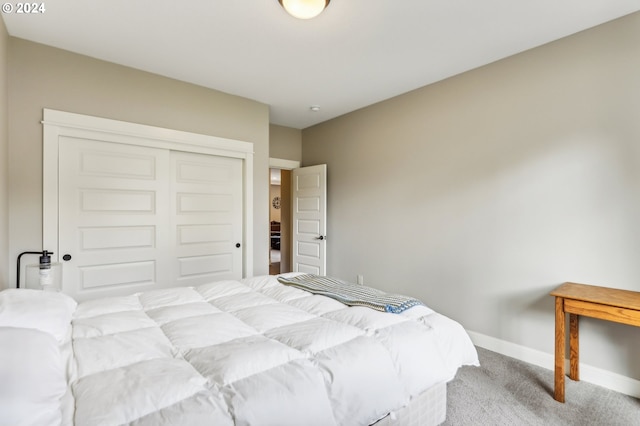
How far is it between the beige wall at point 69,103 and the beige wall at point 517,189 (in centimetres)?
202

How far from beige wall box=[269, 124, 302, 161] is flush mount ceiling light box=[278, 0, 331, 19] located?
9.26 feet

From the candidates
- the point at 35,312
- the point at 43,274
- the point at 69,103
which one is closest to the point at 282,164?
the point at 69,103

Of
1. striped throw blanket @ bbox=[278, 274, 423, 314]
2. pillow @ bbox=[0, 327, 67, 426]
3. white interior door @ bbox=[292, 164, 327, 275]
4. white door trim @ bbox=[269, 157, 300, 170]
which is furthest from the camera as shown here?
white door trim @ bbox=[269, 157, 300, 170]

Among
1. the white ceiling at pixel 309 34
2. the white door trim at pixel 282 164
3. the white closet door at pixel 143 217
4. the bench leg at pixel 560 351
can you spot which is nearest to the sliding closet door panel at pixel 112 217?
the white closet door at pixel 143 217

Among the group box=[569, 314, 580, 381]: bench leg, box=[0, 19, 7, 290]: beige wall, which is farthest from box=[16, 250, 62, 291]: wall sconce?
box=[569, 314, 580, 381]: bench leg

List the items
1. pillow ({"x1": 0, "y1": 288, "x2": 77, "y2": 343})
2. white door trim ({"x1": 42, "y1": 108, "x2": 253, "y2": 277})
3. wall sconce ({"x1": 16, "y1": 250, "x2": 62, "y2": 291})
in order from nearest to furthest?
pillow ({"x1": 0, "y1": 288, "x2": 77, "y2": 343}) → wall sconce ({"x1": 16, "y1": 250, "x2": 62, "y2": 291}) → white door trim ({"x1": 42, "y1": 108, "x2": 253, "y2": 277})

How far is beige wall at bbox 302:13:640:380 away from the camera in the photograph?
2.25 meters

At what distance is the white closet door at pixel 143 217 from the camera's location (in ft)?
9.15

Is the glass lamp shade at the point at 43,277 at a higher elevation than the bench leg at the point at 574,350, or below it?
higher

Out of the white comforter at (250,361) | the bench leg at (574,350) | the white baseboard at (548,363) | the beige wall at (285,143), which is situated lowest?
the white baseboard at (548,363)

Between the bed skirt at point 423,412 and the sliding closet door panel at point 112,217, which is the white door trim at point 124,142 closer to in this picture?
the sliding closet door panel at point 112,217

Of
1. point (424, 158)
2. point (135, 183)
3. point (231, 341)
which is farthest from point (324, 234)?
point (231, 341)

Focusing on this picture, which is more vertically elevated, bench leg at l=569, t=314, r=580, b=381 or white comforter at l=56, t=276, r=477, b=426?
white comforter at l=56, t=276, r=477, b=426

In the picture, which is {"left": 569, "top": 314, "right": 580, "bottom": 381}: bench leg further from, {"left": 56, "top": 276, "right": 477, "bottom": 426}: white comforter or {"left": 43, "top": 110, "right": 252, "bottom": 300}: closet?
{"left": 43, "top": 110, "right": 252, "bottom": 300}: closet
